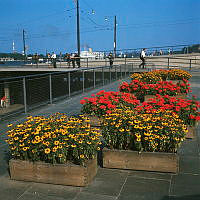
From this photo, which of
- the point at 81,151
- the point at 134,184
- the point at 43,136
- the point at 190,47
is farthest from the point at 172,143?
the point at 190,47

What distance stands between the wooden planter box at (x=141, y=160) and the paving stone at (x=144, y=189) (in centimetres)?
26

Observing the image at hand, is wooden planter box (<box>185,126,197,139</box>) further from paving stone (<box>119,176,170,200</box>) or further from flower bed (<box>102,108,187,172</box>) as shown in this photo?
paving stone (<box>119,176,170,200</box>)

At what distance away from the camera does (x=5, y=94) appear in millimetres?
9180

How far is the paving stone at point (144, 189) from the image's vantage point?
367cm

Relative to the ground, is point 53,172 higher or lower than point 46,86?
lower

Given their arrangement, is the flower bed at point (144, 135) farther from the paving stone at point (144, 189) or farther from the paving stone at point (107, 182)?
the paving stone at point (144, 189)

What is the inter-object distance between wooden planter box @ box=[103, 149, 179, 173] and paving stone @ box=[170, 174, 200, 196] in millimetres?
170

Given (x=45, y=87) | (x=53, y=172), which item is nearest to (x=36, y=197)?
(x=53, y=172)

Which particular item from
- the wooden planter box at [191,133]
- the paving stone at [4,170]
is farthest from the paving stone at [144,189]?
the wooden planter box at [191,133]

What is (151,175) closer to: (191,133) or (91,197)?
(91,197)

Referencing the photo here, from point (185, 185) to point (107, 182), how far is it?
1070 millimetres

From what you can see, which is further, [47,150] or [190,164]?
[190,164]

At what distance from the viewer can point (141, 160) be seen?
14.4ft

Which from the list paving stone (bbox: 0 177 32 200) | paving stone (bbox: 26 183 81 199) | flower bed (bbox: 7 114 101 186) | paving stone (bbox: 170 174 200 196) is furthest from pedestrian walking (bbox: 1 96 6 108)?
paving stone (bbox: 170 174 200 196)
